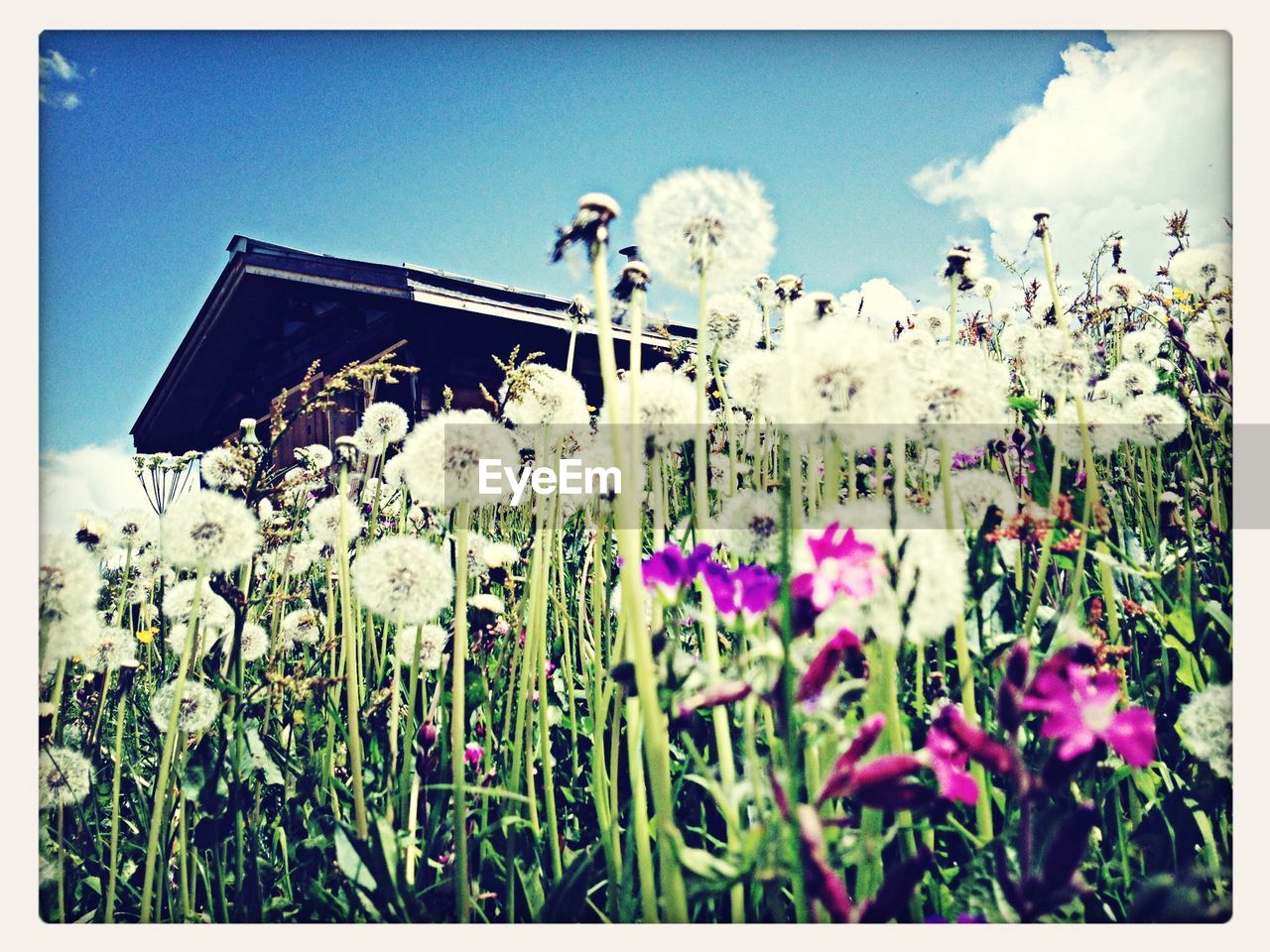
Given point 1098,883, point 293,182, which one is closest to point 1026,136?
point 1098,883

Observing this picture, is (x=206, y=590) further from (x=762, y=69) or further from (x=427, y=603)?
(x=762, y=69)

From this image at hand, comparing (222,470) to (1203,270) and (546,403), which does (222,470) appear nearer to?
(546,403)

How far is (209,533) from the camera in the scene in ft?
4.25

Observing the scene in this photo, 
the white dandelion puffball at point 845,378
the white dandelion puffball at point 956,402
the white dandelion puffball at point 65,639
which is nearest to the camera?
the white dandelion puffball at point 845,378

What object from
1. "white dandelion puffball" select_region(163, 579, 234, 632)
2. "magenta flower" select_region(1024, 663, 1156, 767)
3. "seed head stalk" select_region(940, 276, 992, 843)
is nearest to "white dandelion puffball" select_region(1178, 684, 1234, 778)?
"seed head stalk" select_region(940, 276, 992, 843)

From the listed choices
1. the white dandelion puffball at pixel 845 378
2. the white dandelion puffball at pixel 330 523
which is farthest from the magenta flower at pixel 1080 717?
the white dandelion puffball at pixel 330 523

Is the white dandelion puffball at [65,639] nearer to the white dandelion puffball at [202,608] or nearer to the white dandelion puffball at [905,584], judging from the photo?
the white dandelion puffball at [202,608]

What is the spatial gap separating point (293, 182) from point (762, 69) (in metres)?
0.91

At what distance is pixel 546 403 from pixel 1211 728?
4.04 feet

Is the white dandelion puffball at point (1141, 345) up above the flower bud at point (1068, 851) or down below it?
above

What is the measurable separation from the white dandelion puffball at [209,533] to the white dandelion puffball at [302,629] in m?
0.19

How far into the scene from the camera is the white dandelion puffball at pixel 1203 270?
137 centimetres

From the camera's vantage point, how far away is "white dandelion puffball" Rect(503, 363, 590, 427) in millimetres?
1312

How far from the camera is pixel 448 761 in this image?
1.33 meters
